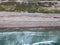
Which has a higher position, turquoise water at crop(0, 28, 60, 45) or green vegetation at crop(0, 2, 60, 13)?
green vegetation at crop(0, 2, 60, 13)

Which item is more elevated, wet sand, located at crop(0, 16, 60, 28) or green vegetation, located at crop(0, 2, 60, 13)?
green vegetation, located at crop(0, 2, 60, 13)

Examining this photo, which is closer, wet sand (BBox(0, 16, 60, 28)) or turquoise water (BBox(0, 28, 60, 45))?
wet sand (BBox(0, 16, 60, 28))

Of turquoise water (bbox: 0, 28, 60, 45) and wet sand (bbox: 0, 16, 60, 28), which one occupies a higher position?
wet sand (bbox: 0, 16, 60, 28)

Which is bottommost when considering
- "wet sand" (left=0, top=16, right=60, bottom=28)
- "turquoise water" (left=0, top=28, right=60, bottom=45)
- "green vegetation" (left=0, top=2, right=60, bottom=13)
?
"turquoise water" (left=0, top=28, right=60, bottom=45)

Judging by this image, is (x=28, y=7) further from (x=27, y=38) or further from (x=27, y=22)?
(x=27, y=38)

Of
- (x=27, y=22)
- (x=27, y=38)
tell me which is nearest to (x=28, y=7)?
(x=27, y=22)

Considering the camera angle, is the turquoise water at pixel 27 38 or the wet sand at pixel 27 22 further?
the turquoise water at pixel 27 38

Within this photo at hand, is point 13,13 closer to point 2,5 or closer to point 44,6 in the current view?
point 2,5

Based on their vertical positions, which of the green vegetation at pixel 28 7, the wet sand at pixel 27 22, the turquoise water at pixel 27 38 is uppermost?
the green vegetation at pixel 28 7

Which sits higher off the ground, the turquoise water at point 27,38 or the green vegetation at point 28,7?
the green vegetation at point 28,7

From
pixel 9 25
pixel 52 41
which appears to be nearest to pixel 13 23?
pixel 9 25
